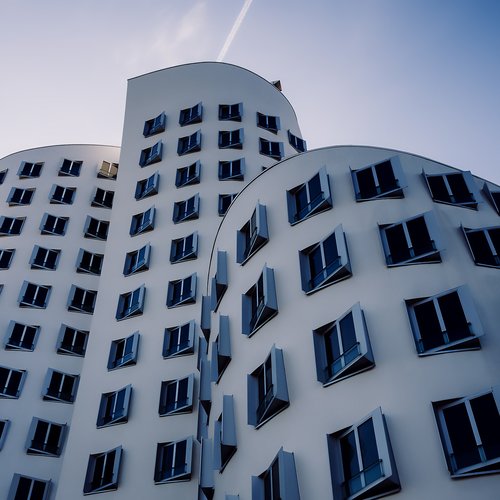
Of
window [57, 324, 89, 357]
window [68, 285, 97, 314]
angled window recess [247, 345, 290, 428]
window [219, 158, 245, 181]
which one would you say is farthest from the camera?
window [68, 285, 97, 314]

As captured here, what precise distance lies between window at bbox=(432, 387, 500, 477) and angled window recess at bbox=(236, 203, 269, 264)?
8.41 meters

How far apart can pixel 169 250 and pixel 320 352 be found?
52.1 ft

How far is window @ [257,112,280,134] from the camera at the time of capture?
36.6 m

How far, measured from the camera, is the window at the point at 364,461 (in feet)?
37.5

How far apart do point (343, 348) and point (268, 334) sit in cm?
302

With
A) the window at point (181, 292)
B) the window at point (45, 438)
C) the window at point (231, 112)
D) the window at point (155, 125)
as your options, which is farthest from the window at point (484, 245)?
the window at point (155, 125)

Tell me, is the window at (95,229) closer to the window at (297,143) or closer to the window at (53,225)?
the window at (53,225)

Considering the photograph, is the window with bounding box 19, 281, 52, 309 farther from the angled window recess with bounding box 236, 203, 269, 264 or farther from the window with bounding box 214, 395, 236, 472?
the window with bounding box 214, 395, 236, 472

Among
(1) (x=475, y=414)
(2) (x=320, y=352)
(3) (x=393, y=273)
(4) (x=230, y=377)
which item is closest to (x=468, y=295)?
(3) (x=393, y=273)

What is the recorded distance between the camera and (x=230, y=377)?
1789 cm

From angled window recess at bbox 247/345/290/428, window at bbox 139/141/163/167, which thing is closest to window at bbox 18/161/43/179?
window at bbox 139/141/163/167

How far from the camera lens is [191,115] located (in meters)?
36.9

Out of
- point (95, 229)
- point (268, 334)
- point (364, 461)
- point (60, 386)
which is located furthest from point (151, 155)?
point (364, 461)

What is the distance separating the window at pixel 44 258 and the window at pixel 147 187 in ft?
23.6
